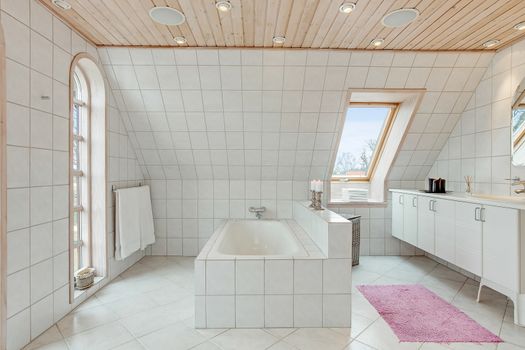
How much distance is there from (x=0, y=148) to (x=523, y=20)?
3771 mm

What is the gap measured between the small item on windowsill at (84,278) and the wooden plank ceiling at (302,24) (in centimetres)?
212

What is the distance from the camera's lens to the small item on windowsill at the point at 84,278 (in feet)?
7.80

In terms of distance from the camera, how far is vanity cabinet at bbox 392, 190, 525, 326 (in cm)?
198

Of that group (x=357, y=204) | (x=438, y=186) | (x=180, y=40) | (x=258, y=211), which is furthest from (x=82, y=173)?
(x=438, y=186)

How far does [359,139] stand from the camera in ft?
12.3

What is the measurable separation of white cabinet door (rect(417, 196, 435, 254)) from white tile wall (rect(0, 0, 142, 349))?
351cm

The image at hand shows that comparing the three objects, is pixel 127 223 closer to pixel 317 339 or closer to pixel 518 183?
pixel 317 339

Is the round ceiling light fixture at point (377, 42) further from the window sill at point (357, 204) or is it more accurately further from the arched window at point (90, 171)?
the arched window at point (90, 171)

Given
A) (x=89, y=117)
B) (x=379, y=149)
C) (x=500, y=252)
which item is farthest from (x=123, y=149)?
(x=500, y=252)

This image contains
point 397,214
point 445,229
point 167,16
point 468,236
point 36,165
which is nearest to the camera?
point 36,165

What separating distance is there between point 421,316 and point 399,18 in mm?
2316

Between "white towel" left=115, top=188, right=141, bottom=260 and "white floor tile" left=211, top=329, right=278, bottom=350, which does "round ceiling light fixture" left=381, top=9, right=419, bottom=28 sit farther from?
"white towel" left=115, top=188, right=141, bottom=260

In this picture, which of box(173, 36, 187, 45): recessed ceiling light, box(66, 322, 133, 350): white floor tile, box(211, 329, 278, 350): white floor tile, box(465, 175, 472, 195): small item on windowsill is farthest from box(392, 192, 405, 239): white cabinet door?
box(66, 322, 133, 350): white floor tile

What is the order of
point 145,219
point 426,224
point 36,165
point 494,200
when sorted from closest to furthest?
point 36,165 < point 494,200 < point 426,224 < point 145,219
